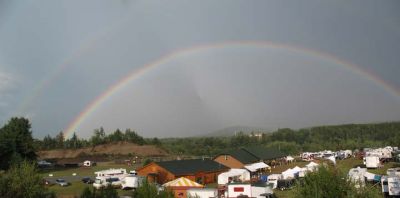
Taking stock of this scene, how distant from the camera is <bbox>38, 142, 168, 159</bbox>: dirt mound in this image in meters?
103

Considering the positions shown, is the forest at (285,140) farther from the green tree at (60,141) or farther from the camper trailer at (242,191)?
the camper trailer at (242,191)

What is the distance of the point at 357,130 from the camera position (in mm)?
145250

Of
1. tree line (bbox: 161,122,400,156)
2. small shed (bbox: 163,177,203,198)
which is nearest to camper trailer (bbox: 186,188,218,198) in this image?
small shed (bbox: 163,177,203,198)

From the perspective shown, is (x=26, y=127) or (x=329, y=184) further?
(x=26, y=127)

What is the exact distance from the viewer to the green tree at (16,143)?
55688mm

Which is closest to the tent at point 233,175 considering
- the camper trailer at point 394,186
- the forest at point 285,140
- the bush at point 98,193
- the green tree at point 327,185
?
the camper trailer at point 394,186

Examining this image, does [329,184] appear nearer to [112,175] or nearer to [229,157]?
[112,175]

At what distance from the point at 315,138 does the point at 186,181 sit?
11054 cm

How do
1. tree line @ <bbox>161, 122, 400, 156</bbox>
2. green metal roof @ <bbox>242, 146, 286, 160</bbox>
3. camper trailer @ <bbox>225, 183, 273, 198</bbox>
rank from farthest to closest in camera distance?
tree line @ <bbox>161, 122, 400, 156</bbox> → green metal roof @ <bbox>242, 146, 286, 160</bbox> → camper trailer @ <bbox>225, 183, 273, 198</bbox>

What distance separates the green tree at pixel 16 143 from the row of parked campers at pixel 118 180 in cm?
1919

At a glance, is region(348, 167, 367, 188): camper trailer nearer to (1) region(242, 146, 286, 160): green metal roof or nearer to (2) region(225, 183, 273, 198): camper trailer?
(2) region(225, 183, 273, 198): camper trailer

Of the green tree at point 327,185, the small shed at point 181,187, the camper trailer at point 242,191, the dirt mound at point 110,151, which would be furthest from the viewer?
the dirt mound at point 110,151

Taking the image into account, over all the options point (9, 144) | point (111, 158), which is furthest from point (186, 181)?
point (111, 158)

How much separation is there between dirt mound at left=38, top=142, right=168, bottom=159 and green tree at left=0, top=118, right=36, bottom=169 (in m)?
39.7
